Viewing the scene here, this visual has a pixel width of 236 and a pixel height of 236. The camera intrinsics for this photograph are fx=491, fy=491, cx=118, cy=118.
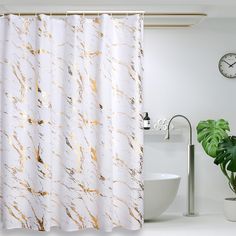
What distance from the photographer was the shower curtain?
171 inches

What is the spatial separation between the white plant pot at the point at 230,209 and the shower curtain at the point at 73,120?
1.12m

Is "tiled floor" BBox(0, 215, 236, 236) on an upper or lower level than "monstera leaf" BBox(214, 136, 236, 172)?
lower

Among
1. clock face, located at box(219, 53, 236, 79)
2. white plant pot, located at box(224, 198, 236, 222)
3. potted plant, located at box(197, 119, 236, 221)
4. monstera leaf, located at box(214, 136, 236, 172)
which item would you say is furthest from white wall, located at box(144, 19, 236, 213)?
monstera leaf, located at box(214, 136, 236, 172)

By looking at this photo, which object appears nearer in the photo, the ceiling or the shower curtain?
the shower curtain

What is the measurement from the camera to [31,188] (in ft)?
14.4

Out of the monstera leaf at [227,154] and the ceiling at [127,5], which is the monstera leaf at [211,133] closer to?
the monstera leaf at [227,154]

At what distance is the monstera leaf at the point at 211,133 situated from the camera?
498 cm

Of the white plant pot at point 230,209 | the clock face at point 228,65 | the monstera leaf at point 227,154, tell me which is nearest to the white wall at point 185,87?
the clock face at point 228,65

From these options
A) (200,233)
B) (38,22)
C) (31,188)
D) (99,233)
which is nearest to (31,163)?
(31,188)

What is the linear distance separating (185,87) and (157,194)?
135 centimetres

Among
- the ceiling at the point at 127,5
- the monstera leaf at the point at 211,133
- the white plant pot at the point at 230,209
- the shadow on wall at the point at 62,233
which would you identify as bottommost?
the shadow on wall at the point at 62,233

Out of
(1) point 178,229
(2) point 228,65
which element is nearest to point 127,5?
(2) point 228,65

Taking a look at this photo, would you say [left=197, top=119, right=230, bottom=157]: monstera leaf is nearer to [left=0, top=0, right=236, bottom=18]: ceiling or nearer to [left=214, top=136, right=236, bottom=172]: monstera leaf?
[left=214, top=136, right=236, bottom=172]: monstera leaf

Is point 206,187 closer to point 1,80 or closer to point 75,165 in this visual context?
point 75,165
